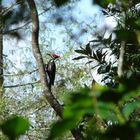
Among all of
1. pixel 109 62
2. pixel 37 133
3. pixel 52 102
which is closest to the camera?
pixel 109 62

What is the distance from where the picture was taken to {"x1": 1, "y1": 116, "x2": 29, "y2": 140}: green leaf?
0.37 metres

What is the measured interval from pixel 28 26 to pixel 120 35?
34.5 feet

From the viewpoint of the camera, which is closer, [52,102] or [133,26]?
[133,26]

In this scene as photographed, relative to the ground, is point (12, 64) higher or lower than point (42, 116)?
higher

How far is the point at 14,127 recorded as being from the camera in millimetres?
370

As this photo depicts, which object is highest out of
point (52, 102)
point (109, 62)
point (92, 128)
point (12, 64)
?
point (92, 128)

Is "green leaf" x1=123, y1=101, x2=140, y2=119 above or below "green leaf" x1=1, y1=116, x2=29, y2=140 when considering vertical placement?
below

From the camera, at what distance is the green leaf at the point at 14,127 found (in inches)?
14.5

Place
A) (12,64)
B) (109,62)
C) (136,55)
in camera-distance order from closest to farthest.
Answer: (136,55) → (109,62) → (12,64)

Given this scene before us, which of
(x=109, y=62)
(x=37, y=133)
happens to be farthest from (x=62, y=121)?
(x=37, y=133)

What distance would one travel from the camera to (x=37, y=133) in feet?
31.2

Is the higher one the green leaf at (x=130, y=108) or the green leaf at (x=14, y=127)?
the green leaf at (x=14, y=127)

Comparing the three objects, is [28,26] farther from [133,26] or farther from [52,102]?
[133,26]

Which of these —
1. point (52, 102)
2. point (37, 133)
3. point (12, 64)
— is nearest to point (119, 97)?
point (52, 102)
